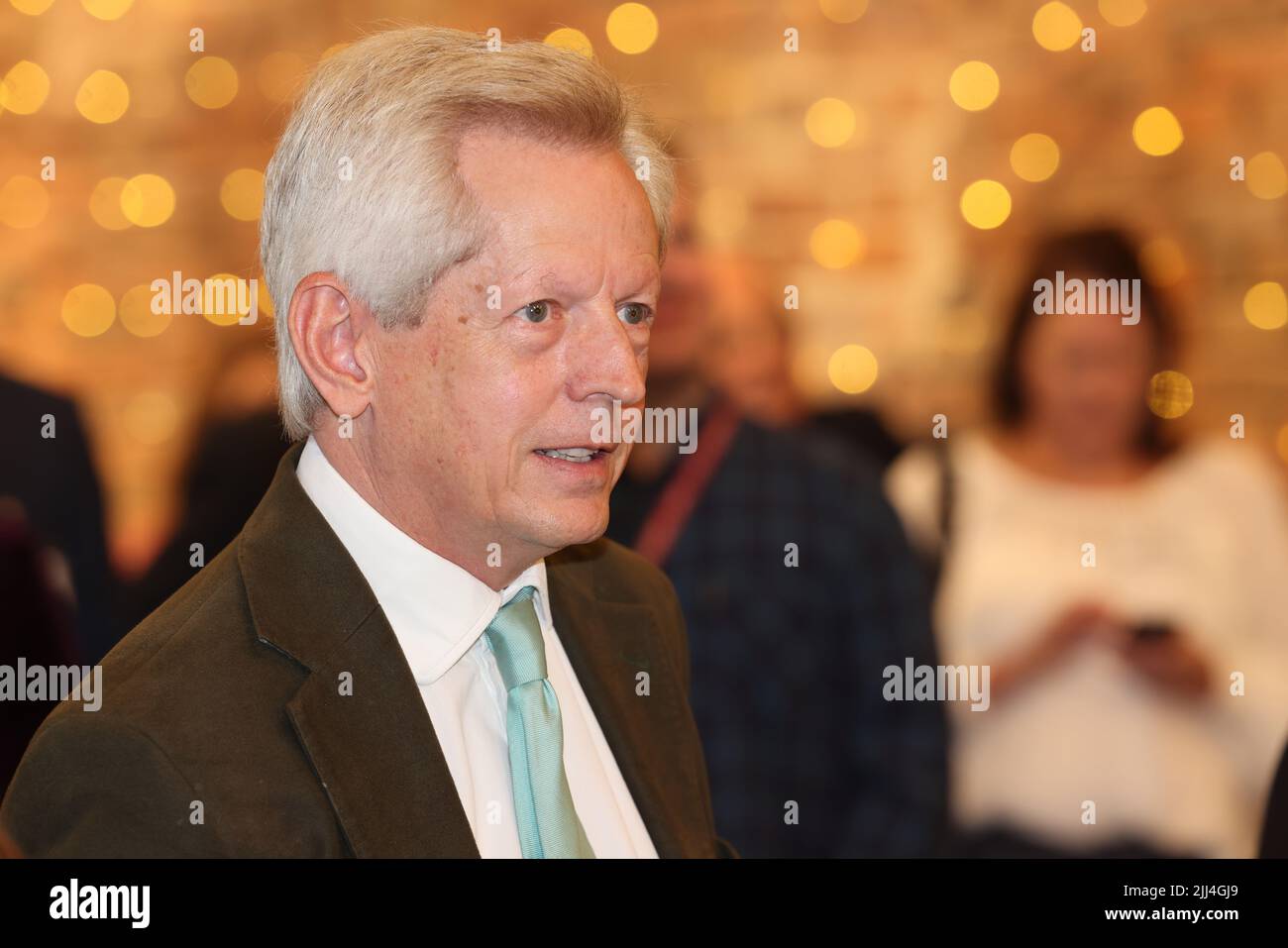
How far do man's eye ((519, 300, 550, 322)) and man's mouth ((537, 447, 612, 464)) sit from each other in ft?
0.38

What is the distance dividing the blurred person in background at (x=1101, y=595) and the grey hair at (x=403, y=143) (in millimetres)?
1749

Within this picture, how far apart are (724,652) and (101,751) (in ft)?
4.69

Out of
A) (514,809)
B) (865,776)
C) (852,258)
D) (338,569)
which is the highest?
(852,258)

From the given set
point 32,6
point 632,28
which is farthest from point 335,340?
A: point 32,6

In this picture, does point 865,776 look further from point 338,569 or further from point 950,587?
point 338,569

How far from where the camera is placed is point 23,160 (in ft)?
13.2

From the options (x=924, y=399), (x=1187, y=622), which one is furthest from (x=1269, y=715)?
(x=924, y=399)

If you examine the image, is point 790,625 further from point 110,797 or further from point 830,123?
point 830,123

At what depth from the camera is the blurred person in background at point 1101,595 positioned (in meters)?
2.63

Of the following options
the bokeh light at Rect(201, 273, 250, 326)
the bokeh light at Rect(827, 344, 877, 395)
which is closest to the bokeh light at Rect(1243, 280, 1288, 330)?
the bokeh light at Rect(827, 344, 877, 395)

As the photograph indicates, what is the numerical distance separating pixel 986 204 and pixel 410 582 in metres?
3.12

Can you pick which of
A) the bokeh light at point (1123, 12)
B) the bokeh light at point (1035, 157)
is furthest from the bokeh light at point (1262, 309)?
the bokeh light at point (1123, 12)

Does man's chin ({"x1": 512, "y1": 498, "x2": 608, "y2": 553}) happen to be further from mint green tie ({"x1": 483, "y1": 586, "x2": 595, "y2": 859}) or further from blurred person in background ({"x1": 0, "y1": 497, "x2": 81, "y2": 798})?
blurred person in background ({"x1": 0, "y1": 497, "x2": 81, "y2": 798})

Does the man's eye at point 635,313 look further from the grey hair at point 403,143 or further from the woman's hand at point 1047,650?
the woman's hand at point 1047,650
